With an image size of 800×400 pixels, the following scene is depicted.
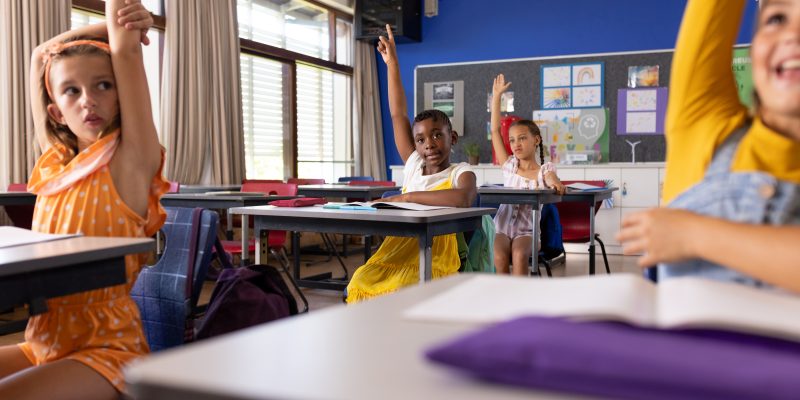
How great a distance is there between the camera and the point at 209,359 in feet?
1.52

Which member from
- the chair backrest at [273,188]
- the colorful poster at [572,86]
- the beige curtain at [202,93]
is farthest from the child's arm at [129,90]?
the colorful poster at [572,86]

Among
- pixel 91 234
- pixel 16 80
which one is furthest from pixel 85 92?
pixel 16 80

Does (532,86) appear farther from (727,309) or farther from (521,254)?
(727,309)

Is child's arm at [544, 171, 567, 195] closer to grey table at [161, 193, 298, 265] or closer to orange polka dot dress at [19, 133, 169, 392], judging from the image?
grey table at [161, 193, 298, 265]

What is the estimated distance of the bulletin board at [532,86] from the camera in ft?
22.2

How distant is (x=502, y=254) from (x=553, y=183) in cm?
51

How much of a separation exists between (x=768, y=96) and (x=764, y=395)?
1.81 feet

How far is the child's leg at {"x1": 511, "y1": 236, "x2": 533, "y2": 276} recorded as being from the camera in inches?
149

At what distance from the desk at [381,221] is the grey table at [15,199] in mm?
1466

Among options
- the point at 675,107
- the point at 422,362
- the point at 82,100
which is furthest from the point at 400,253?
the point at 422,362

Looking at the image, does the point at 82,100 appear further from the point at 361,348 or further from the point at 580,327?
the point at 580,327

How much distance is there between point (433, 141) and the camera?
263 centimetres

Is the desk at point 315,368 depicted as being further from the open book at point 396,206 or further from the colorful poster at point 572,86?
the colorful poster at point 572,86

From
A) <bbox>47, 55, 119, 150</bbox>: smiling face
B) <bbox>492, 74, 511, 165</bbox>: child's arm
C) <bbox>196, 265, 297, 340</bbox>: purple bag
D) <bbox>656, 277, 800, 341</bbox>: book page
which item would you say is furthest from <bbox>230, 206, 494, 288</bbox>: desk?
<bbox>492, 74, 511, 165</bbox>: child's arm
